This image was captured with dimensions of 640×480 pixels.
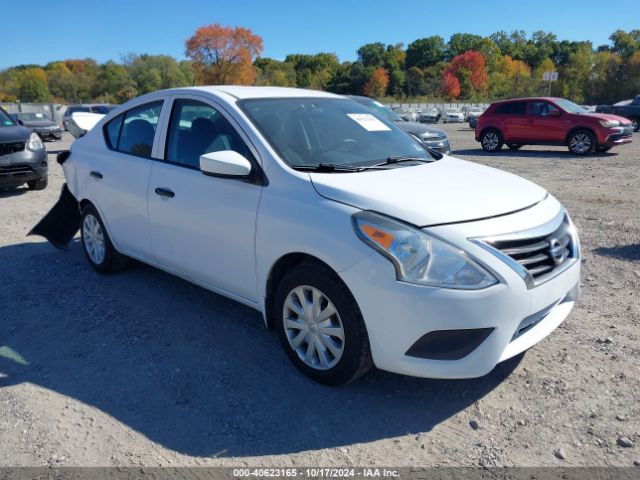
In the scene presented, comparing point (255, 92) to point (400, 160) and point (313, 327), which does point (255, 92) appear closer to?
point (400, 160)

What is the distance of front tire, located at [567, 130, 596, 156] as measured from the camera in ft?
51.2

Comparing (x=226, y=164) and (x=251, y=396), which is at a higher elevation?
(x=226, y=164)

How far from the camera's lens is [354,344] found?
294cm

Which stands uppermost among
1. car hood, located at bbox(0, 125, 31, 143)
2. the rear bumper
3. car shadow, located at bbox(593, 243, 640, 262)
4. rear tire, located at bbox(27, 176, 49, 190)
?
car hood, located at bbox(0, 125, 31, 143)

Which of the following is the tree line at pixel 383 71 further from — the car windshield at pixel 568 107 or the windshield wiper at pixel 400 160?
the windshield wiper at pixel 400 160

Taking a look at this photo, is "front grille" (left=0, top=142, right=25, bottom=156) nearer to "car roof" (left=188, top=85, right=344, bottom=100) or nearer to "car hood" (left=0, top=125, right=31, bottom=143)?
"car hood" (left=0, top=125, right=31, bottom=143)

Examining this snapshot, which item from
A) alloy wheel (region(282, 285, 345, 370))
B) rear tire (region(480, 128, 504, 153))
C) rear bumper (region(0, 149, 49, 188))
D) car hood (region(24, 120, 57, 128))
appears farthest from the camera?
car hood (region(24, 120, 57, 128))

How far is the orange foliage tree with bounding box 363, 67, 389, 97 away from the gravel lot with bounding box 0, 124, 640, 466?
108386mm

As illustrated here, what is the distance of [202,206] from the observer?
12.3ft

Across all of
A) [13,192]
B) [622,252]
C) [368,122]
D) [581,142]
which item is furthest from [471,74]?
[368,122]

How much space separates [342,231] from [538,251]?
1072mm

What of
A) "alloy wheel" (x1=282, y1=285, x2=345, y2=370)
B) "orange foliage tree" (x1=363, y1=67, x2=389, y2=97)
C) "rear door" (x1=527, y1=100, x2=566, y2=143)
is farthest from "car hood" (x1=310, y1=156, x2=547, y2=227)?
"orange foliage tree" (x1=363, y1=67, x2=389, y2=97)

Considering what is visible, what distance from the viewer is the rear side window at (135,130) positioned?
4445 millimetres

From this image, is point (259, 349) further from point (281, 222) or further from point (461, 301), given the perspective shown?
point (461, 301)
